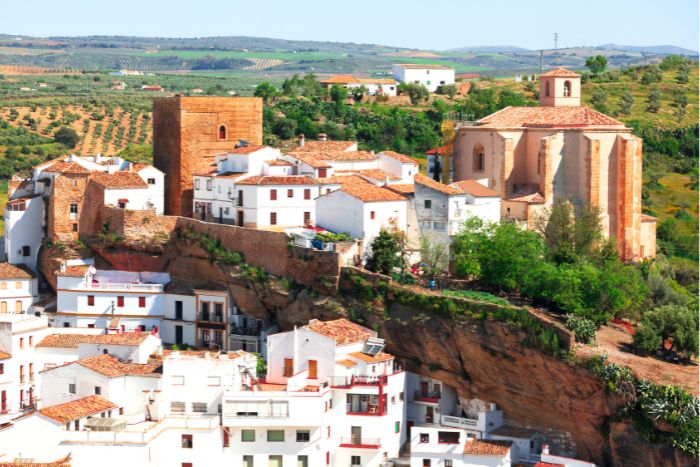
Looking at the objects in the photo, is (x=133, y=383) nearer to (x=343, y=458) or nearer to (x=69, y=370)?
(x=69, y=370)

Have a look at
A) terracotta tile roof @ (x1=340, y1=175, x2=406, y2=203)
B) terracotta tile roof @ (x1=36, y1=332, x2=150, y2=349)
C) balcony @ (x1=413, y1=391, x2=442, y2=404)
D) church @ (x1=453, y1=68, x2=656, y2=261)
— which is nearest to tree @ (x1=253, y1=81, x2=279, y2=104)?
church @ (x1=453, y1=68, x2=656, y2=261)

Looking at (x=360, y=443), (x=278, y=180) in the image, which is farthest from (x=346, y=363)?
(x=278, y=180)

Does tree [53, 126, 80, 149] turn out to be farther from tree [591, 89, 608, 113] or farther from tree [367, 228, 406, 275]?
tree [367, 228, 406, 275]

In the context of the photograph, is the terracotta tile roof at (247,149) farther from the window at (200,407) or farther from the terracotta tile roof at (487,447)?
the terracotta tile roof at (487,447)

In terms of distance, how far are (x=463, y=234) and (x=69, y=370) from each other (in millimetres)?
13044

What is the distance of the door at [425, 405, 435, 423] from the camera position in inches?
1740

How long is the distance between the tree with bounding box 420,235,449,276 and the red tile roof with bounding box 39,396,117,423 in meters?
11.2

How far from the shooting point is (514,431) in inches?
1687

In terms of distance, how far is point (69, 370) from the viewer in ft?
142

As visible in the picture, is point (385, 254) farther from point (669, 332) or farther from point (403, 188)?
point (669, 332)

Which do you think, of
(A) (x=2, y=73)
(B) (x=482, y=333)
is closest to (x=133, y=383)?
(B) (x=482, y=333)

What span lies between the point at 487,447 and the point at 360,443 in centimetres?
359

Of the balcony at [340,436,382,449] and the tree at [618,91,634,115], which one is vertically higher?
the tree at [618,91,634,115]

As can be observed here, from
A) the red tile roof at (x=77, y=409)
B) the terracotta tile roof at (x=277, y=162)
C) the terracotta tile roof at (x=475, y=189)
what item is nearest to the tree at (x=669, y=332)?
the terracotta tile roof at (x=475, y=189)
